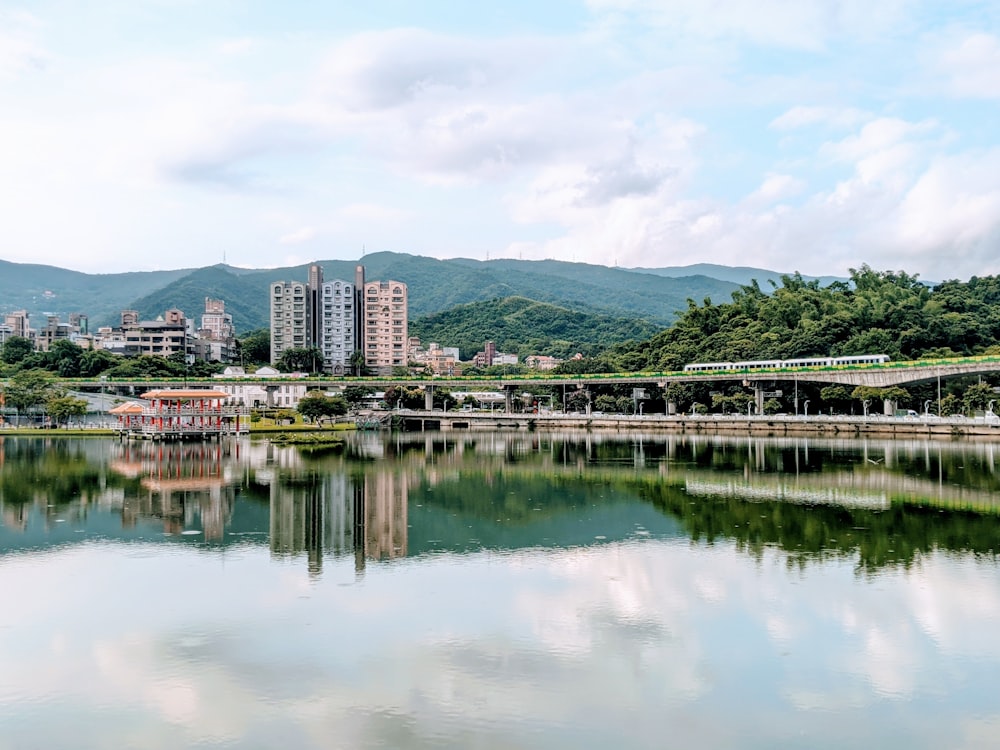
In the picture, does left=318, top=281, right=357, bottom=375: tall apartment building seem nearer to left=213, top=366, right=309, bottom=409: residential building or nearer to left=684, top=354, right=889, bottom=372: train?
left=213, top=366, right=309, bottom=409: residential building

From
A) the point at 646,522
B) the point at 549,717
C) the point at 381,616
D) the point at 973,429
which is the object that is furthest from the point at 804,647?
the point at 973,429

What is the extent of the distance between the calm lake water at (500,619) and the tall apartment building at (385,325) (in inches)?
3299

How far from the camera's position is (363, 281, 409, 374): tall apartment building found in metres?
107

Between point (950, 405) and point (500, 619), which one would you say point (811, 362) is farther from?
point (500, 619)

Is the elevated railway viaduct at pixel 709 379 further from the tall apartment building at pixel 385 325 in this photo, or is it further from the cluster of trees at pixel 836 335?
the tall apartment building at pixel 385 325

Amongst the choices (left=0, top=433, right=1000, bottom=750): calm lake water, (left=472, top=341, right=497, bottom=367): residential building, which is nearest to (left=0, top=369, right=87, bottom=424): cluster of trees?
(left=0, top=433, right=1000, bottom=750): calm lake water

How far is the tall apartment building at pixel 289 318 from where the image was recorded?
344 ft

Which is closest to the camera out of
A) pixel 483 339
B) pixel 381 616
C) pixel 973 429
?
pixel 381 616

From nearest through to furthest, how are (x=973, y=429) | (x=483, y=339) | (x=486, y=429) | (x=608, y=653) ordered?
(x=608, y=653), (x=973, y=429), (x=486, y=429), (x=483, y=339)

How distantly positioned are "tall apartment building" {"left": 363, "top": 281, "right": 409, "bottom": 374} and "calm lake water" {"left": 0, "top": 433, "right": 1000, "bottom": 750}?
275ft

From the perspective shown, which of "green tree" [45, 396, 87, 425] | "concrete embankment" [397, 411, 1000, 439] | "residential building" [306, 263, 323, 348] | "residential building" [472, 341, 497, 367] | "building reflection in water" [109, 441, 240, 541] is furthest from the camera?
"residential building" [472, 341, 497, 367]

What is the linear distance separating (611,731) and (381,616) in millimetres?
4252

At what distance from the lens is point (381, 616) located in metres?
11.5

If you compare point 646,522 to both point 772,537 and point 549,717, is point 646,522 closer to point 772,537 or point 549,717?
point 772,537
